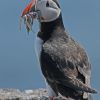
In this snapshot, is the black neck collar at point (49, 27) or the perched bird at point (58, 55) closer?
the perched bird at point (58, 55)

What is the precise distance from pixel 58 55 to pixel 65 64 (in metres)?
0.23

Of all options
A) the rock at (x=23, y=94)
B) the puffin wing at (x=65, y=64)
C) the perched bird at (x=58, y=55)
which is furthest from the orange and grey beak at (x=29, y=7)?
the rock at (x=23, y=94)

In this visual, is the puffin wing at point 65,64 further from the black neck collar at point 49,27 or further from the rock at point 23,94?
the rock at point 23,94

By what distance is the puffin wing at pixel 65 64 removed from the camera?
63.8ft

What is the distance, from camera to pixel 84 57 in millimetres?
20188

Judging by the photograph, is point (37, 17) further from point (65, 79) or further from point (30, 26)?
point (65, 79)

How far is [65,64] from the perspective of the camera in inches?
772

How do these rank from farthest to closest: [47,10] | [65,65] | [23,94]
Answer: [23,94]
[47,10]
[65,65]

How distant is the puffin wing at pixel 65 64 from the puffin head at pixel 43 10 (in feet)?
2.37

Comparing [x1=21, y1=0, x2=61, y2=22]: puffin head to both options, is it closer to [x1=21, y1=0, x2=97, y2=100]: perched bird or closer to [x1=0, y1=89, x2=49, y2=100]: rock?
[x1=21, y1=0, x2=97, y2=100]: perched bird

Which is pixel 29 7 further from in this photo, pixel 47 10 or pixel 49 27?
pixel 49 27

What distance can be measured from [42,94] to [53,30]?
1.28 metres

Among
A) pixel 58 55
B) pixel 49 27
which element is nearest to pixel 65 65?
pixel 58 55

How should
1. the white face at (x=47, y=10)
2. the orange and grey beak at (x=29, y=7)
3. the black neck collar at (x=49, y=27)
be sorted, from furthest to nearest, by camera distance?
the white face at (x=47, y=10), the orange and grey beak at (x=29, y=7), the black neck collar at (x=49, y=27)
